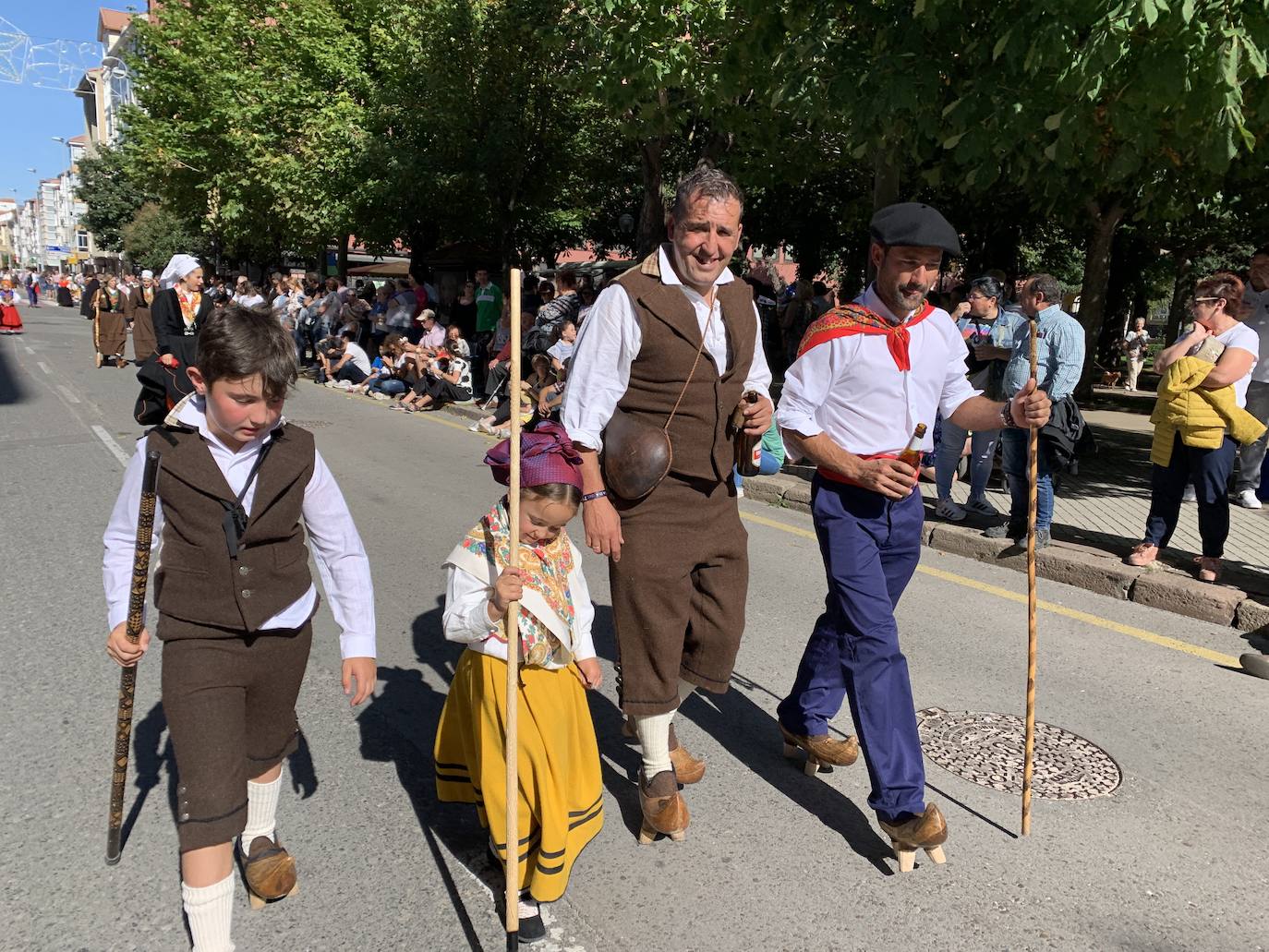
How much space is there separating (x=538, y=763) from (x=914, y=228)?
6.25ft

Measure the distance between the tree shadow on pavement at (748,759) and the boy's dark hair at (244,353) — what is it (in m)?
1.88

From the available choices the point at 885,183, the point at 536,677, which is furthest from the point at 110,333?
the point at 536,677

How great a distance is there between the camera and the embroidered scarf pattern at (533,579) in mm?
2781

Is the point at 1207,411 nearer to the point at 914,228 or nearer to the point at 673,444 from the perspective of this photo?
the point at 914,228

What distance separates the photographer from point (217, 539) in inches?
95.7

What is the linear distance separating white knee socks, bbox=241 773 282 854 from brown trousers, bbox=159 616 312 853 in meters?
0.27

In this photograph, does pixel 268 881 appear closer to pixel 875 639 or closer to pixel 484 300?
pixel 875 639

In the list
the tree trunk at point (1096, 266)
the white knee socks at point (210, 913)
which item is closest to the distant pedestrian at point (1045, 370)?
the white knee socks at point (210, 913)

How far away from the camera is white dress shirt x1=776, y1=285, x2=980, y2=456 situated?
10.3 feet

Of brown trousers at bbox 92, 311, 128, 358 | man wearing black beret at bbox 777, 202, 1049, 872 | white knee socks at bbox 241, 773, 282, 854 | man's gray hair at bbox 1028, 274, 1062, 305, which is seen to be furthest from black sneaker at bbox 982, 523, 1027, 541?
brown trousers at bbox 92, 311, 128, 358

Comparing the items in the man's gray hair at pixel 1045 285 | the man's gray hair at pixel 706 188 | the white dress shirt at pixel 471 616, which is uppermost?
the man's gray hair at pixel 706 188

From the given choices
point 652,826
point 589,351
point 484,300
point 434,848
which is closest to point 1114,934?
point 652,826

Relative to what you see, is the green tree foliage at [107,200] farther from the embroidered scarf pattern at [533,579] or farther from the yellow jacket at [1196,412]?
the embroidered scarf pattern at [533,579]

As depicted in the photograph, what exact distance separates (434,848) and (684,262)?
2.00m
